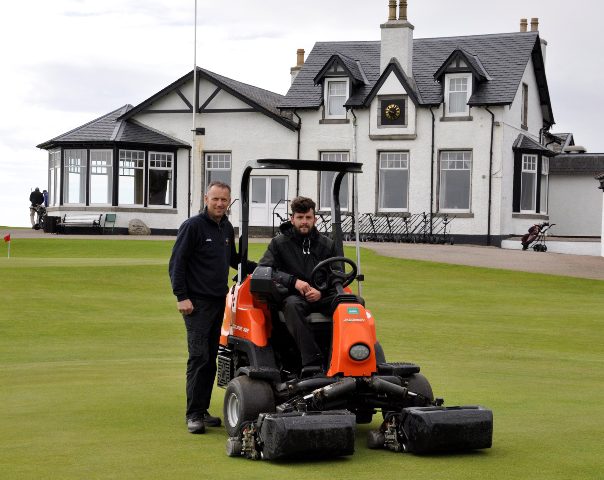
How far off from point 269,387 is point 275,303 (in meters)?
0.75

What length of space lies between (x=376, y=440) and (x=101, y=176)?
127ft

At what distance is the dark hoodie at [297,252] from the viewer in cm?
907

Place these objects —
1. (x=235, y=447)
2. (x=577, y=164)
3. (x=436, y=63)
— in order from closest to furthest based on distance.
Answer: (x=235, y=447), (x=436, y=63), (x=577, y=164)

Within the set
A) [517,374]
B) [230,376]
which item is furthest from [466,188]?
[230,376]

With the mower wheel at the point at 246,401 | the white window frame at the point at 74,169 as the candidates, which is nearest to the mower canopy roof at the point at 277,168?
the mower wheel at the point at 246,401

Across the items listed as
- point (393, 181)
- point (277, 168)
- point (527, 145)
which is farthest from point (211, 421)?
point (527, 145)

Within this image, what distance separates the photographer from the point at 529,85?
4606cm

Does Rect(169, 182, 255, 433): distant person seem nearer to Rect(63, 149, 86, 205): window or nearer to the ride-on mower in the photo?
the ride-on mower

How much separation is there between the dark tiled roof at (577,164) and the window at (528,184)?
3.52 metres

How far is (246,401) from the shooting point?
8.40 meters

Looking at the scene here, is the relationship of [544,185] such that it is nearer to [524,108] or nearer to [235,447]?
[524,108]

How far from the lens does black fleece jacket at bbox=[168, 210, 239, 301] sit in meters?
9.30

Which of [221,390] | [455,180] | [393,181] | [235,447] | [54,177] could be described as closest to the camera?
[235,447]

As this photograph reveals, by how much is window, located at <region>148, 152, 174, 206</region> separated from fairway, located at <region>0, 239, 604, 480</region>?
622 inches
